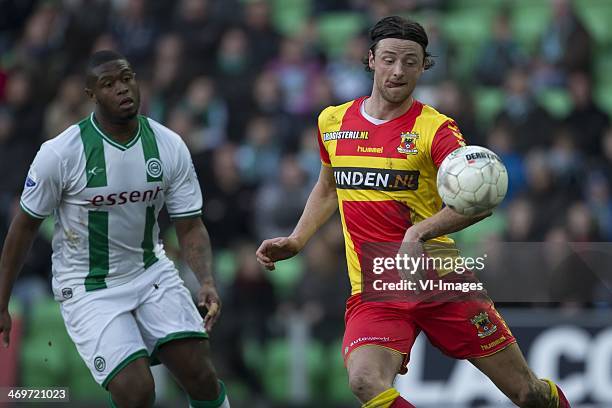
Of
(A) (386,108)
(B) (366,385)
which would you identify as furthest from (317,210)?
(B) (366,385)

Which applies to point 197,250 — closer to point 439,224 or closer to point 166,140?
point 166,140

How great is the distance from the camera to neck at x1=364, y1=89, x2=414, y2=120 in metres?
6.63

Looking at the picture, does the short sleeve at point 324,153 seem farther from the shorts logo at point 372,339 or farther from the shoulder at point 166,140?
the shorts logo at point 372,339

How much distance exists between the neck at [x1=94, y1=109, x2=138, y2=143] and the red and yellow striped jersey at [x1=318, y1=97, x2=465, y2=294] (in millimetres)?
1239

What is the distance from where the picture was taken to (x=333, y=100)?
1288cm

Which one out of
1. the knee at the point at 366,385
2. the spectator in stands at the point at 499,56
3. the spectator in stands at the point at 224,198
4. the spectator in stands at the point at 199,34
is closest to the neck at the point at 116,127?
the knee at the point at 366,385

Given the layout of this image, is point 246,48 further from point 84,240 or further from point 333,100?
point 84,240

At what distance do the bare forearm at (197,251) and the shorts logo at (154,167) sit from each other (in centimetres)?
44

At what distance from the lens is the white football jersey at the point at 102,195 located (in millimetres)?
6801

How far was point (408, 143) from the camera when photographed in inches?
255

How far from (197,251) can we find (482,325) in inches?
71.3

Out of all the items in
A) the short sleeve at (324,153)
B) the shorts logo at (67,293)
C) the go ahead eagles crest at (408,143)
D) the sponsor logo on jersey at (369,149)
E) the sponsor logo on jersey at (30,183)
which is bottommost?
the shorts logo at (67,293)

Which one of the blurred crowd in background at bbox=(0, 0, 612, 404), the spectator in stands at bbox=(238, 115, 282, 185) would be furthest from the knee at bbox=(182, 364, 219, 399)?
the spectator in stands at bbox=(238, 115, 282, 185)

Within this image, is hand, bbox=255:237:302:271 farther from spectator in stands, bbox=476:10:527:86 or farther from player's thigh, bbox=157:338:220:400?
spectator in stands, bbox=476:10:527:86
